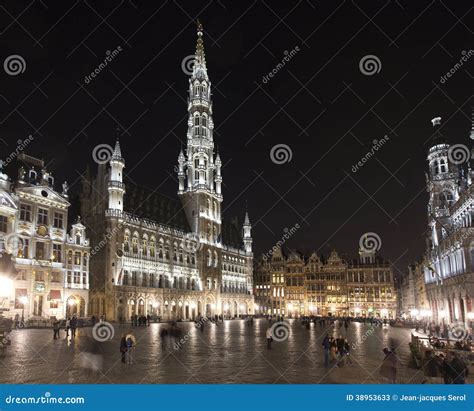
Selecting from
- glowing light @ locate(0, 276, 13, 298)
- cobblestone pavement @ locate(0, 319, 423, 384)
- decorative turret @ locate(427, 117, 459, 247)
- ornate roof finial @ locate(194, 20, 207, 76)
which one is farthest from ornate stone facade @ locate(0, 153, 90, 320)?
ornate roof finial @ locate(194, 20, 207, 76)

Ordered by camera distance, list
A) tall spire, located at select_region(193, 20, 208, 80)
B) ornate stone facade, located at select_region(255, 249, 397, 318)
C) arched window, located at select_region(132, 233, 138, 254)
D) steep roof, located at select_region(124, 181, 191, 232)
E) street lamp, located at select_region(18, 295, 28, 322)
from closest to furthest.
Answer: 1. street lamp, located at select_region(18, 295, 28, 322)
2. arched window, located at select_region(132, 233, 138, 254)
3. steep roof, located at select_region(124, 181, 191, 232)
4. tall spire, located at select_region(193, 20, 208, 80)
5. ornate stone facade, located at select_region(255, 249, 397, 318)

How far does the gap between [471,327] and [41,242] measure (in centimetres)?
4570

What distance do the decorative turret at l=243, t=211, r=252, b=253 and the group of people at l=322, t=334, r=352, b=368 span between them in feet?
304

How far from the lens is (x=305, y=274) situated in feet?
368

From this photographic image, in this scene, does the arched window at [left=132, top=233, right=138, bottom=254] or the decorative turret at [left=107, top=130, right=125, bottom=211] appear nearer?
the decorative turret at [left=107, top=130, right=125, bottom=211]

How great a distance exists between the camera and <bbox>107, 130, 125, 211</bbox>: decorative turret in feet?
228

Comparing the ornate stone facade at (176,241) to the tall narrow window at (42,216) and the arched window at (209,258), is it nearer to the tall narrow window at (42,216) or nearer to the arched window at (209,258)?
the arched window at (209,258)

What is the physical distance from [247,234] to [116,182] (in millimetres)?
52140

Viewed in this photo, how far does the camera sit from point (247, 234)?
117 metres

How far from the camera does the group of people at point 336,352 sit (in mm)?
19342

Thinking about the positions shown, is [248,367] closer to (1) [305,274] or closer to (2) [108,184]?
(2) [108,184]

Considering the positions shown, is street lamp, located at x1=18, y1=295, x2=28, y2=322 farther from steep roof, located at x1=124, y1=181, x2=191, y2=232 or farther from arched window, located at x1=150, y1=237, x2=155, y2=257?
arched window, located at x1=150, y1=237, x2=155, y2=257

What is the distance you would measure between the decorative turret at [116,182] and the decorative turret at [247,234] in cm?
4927

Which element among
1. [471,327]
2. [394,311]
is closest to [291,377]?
[471,327]
